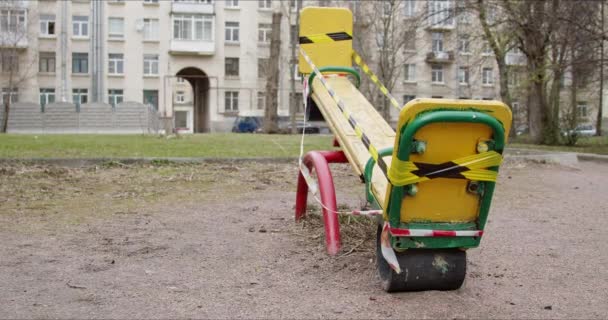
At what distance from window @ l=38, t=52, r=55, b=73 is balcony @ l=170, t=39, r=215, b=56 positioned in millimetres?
9073

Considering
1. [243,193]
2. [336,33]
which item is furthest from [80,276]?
[243,193]

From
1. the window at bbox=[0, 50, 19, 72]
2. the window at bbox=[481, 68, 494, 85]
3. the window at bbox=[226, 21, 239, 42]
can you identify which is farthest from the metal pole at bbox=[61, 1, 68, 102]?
the window at bbox=[481, 68, 494, 85]

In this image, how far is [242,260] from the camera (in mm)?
4484

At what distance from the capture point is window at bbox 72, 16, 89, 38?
162 ft

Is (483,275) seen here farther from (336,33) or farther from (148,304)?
(336,33)

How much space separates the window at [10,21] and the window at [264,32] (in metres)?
17.5

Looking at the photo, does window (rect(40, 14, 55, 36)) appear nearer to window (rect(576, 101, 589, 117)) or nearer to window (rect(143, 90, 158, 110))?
window (rect(143, 90, 158, 110))

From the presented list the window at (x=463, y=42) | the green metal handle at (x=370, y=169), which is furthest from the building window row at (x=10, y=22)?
the green metal handle at (x=370, y=169)

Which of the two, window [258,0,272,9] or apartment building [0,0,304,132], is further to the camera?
window [258,0,272,9]

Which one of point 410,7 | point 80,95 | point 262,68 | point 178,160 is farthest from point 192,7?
point 178,160

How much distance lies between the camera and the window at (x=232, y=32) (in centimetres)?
5112

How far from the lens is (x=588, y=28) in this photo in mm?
17906

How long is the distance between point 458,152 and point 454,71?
185 feet

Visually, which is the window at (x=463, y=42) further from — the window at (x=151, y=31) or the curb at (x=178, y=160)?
the window at (x=151, y=31)
